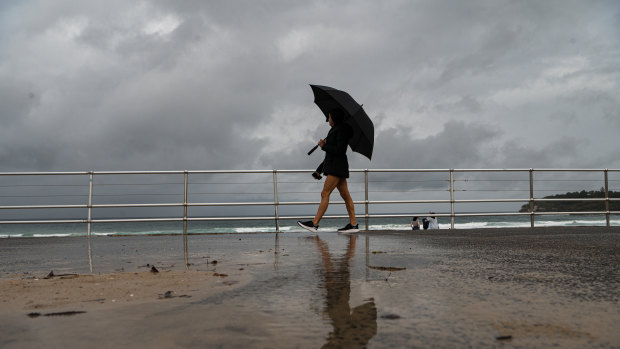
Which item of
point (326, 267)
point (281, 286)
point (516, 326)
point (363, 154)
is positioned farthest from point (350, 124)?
point (516, 326)

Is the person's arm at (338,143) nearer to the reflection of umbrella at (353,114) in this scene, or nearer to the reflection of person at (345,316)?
the reflection of umbrella at (353,114)

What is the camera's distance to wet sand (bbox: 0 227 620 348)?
1538 mm

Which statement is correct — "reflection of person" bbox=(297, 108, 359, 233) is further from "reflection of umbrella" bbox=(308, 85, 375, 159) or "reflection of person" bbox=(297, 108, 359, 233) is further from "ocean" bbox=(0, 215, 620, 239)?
"ocean" bbox=(0, 215, 620, 239)

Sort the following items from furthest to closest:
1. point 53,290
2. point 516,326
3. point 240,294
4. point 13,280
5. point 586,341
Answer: point 13,280 < point 53,290 < point 240,294 < point 516,326 < point 586,341

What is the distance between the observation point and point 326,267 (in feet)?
10.7

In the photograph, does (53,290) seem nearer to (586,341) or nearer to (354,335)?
(354,335)

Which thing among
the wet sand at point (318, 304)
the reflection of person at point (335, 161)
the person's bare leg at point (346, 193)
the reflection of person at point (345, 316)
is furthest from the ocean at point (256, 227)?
the reflection of person at point (345, 316)

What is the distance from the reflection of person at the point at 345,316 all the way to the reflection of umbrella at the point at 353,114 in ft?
14.6

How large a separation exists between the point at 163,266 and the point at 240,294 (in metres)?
1.47

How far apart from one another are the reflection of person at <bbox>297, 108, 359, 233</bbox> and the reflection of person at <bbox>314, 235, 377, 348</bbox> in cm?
436

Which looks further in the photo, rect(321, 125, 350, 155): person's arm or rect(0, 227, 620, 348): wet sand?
rect(321, 125, 350, 155): person's arm

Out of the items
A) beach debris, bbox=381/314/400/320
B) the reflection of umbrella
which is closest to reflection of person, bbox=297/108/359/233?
the reflection of umbrella

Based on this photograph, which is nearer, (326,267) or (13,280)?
(13,280)

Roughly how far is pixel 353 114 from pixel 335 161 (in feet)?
2.51
